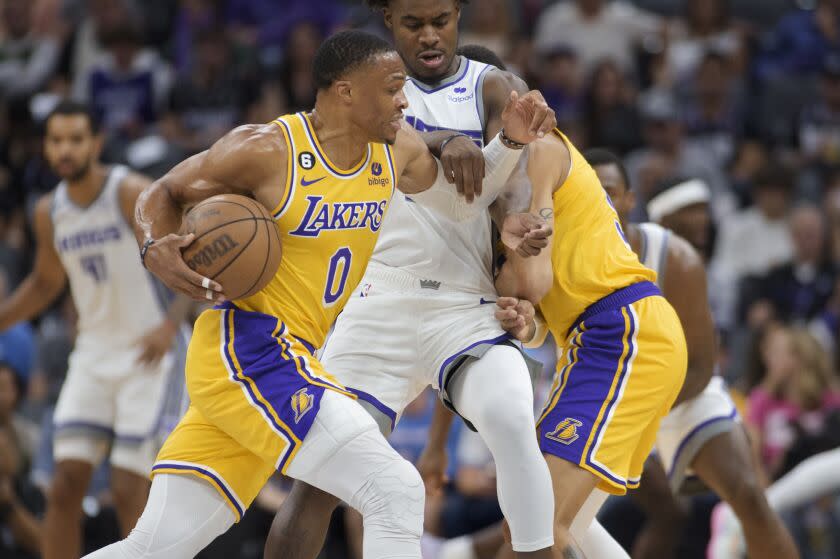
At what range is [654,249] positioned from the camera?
6.21m

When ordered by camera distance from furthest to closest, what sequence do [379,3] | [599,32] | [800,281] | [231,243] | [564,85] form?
[599,32] → [564,85] → [800,281] → [379,3] → [231,243]

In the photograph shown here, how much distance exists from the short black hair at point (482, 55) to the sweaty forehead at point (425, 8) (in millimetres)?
380

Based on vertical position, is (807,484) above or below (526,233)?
below

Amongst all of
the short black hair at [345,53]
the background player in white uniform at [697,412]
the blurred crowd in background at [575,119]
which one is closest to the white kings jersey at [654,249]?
the background player in white uniform at [697,412]

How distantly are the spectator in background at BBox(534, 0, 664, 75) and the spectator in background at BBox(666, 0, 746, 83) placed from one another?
28cm

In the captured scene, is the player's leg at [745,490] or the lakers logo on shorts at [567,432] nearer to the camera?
the lakers logo on shorts at [567,432]

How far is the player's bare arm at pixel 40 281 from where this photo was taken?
25.2 ft

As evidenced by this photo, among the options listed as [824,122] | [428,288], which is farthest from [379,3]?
[824,122]

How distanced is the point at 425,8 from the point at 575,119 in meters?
6.19

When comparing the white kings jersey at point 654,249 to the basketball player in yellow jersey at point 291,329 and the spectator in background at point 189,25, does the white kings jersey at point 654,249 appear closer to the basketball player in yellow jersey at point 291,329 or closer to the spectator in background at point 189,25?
the basketball player in yellow jersey at point 291,329

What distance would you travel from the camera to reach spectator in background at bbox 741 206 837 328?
32.8ft

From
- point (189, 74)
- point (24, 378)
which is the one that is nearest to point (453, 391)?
point (24, 378)

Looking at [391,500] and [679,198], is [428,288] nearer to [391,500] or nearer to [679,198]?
[391,500]

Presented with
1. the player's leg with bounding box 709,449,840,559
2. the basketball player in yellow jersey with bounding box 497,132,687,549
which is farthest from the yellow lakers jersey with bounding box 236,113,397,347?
the player's leg with bounding box 709,449,840,559
